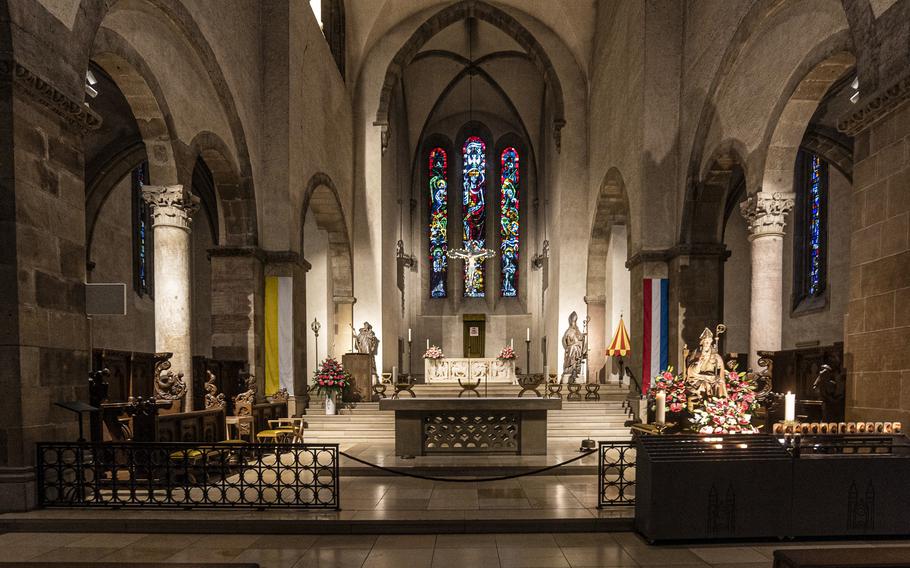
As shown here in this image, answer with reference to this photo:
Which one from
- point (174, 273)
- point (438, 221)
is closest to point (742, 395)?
point (174, 273)

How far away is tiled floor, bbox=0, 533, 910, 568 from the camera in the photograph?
16.5 feet

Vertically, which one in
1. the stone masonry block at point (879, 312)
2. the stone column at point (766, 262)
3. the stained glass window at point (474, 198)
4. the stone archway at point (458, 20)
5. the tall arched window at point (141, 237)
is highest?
the stone archway at point (458, 20)

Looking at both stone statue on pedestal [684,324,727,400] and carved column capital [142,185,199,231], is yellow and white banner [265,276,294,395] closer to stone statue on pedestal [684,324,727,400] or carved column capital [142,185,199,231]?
carved column capital [142,185,199,231]

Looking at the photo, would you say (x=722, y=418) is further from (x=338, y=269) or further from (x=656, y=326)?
(x=338, y=269)

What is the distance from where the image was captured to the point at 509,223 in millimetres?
28250

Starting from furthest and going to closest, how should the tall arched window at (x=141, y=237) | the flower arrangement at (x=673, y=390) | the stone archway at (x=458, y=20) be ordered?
the stone archway at (x=458, y=20), the tall arched window at (x=141, y=237), the flower arrangement at (x=673, y=390)

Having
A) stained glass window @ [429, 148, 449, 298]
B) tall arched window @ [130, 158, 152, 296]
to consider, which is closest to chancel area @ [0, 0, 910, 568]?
tall arched window @ [130, 158, 152, 296]

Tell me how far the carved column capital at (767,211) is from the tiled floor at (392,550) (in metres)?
6.49

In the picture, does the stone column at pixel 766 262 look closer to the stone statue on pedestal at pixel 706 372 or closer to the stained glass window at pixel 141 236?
the stone statue on pedestal at pixel 706 372

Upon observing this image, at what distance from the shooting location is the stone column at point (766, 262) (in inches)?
417

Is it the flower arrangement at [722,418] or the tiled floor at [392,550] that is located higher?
the flower arrangement at [722,418]

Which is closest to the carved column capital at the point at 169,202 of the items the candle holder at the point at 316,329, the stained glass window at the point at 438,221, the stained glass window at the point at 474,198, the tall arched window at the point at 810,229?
the candle holder at the point at 316,329

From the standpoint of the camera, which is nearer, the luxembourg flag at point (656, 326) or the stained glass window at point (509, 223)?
Result: the luxembourg flag at point (656, 326)

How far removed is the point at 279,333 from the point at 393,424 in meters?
3.31
